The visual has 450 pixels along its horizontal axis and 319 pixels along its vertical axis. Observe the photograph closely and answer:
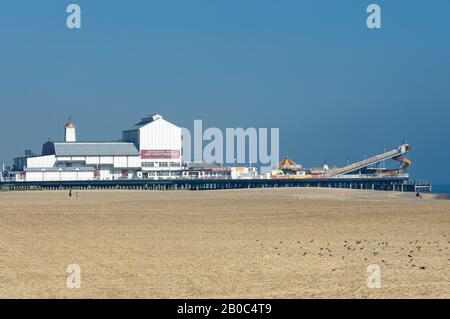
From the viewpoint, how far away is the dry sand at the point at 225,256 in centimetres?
1545

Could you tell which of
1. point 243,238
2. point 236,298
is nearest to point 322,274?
point 236,298

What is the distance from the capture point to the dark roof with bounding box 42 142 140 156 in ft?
384

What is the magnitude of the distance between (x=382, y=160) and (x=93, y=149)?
4277cm

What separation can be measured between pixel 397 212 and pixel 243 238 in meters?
14.5

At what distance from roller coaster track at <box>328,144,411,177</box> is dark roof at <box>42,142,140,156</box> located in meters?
29.1

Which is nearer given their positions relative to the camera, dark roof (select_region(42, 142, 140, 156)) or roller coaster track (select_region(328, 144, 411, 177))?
dark roof (select_region(42, 142, 140, 156))

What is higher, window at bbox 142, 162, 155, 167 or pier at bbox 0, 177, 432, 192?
window at bbox 142, 162, 155, 167

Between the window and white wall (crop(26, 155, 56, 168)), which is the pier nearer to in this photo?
the window
